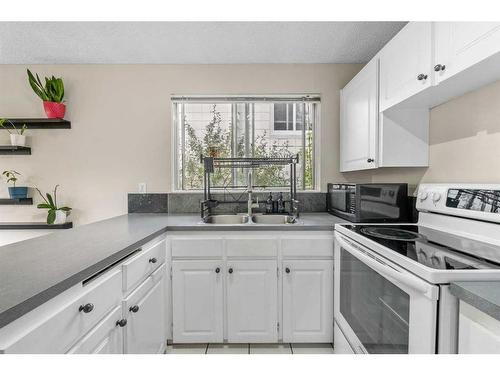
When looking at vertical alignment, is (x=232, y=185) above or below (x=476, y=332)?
above

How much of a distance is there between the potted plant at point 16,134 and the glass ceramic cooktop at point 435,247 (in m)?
2.72

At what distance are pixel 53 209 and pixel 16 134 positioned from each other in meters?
0.72

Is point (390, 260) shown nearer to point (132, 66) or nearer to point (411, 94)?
point (411, 94)

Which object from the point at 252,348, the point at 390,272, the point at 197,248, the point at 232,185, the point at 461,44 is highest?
the point at 461,44

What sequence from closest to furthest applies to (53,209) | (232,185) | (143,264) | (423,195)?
(143,264), (423,195), (53,209), (232,185)

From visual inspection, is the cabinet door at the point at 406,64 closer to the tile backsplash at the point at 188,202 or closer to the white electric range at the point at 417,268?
the white electric range at the point at 417,268

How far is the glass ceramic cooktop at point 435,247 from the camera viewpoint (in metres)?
0.93

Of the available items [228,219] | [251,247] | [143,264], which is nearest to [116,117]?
[228,219]

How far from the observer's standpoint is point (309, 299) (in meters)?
1.84

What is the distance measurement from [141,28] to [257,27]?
31.3 inches

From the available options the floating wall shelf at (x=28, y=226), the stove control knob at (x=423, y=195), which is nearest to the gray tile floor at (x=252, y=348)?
the stove control knob at (x=423, y=195)

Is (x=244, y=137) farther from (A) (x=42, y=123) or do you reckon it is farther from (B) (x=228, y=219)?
(A) (x=42, y=123)

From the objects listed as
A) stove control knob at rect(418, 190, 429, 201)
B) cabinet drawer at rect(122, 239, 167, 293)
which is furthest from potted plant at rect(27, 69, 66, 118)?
stove control knob at rect(418, 190, 429, 201)

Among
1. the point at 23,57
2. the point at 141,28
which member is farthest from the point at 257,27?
the point at 23,57
